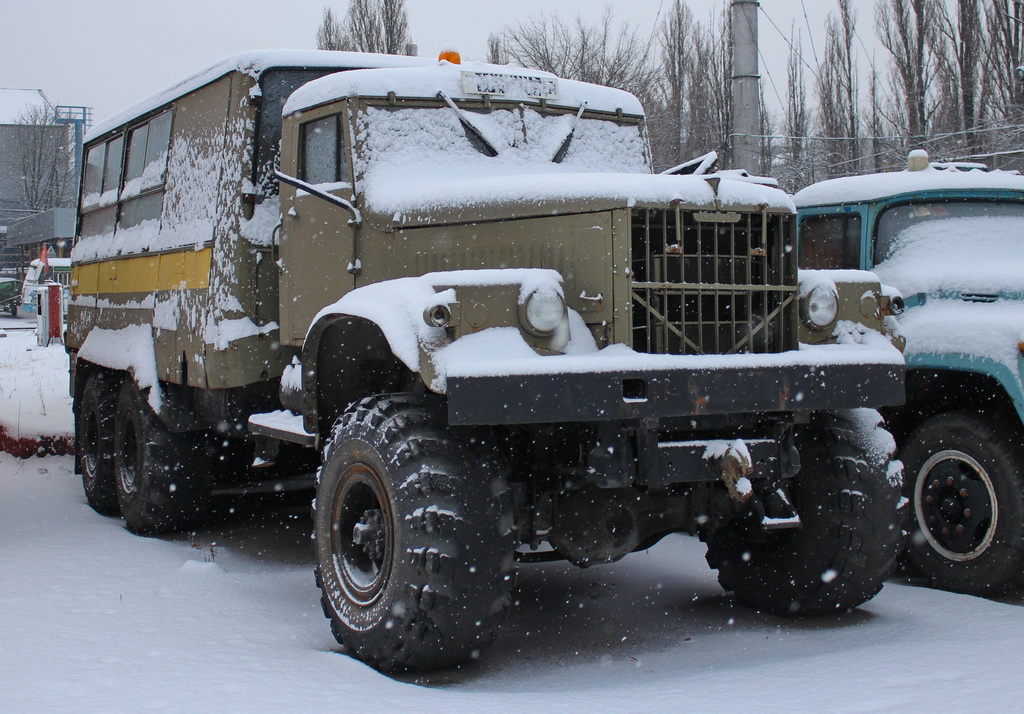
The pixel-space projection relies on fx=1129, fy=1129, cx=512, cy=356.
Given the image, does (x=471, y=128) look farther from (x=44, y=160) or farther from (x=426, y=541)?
(x=44, y=160)

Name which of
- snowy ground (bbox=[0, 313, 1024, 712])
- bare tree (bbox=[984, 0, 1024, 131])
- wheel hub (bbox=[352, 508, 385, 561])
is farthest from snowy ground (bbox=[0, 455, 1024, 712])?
bare tree (bbox=[984, 0, 1024, 131])

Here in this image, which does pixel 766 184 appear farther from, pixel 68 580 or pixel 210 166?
pixel 68 580

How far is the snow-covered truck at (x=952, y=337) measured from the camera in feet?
19.6

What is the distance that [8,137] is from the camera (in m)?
69.9

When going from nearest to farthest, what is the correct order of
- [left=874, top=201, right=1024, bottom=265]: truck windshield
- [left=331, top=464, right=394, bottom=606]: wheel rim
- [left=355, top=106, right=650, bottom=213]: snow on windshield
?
[left=331, top=464, right=394, bottom=606]: wheel rim → [left=355, top=106, right=650, bottom=213]: snow on windshield → [left=874, top=201, right=1024, bottom=265]: truck windshield

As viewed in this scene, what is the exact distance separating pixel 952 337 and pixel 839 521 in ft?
5.65

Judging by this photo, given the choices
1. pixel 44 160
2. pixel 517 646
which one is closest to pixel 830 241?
A: pixel 517 646

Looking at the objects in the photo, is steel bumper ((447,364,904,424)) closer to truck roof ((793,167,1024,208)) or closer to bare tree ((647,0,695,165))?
truck roof ((793,167,1024,208))

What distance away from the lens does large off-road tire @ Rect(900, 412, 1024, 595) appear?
5.90m

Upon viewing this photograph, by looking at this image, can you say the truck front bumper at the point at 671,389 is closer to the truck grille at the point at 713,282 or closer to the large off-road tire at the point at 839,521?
the truck grille at the point at 713,282

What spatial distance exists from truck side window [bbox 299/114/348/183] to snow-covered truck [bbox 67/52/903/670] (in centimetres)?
2

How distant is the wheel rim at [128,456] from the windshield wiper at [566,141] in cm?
383

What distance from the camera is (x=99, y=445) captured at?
8.68 m

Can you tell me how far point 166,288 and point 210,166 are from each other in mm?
1017
